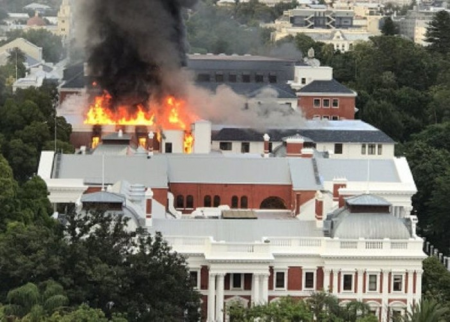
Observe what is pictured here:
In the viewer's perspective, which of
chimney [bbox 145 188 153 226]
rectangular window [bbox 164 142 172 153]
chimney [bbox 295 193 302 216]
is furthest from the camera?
rectangular window [bbox 164 142 172 153]

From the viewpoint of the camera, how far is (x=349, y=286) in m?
72.4

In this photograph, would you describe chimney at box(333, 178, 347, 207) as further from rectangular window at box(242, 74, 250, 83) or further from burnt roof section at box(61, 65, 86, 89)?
rectangular window at box(242, 74, 250, 83)

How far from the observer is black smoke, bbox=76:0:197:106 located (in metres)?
107

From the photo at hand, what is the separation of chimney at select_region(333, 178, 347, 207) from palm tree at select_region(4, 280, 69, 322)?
60.8ft

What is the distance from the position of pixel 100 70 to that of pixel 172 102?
4693 mm

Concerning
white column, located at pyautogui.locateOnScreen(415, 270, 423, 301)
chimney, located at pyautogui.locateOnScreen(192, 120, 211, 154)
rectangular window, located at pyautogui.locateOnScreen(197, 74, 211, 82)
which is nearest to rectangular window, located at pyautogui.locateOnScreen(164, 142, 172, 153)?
chimney, located at pyautogui.locateOnScreen(192, 120, 211, 154)

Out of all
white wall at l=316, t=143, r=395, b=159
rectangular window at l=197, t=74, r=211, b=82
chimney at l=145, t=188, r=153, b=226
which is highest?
chimney at l=145, t=188, r=153, b=226

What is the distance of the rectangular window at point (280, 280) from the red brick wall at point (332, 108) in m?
60.2

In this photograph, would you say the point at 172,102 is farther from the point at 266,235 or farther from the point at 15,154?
the point at 266,235

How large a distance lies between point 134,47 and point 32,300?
49854 millimetres

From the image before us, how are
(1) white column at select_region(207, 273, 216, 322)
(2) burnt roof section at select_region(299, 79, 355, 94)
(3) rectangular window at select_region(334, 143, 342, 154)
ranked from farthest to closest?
(2) burnt roof section at select_region(299, 79, 355, 94)
(3) rectangular window at select_region(334, 143, 342, 154)
(1) white column at select_region(207, 273, 216, 322)

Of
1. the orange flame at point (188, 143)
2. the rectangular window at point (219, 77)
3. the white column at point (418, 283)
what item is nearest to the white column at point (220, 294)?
the white column at point (418, 283)

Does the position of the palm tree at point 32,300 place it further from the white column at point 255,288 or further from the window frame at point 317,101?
the window frame at point 317,101

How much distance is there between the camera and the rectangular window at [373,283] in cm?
7225
